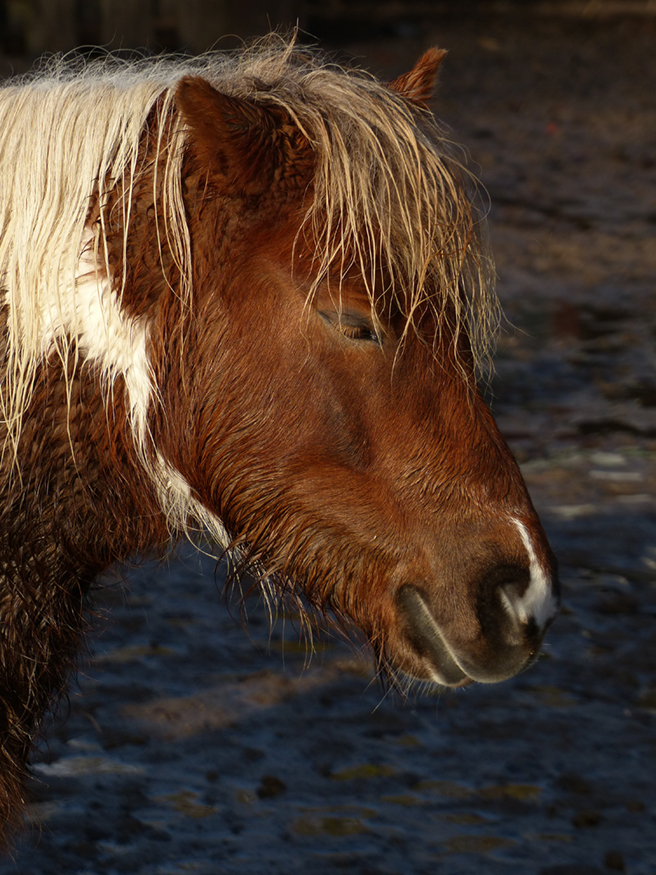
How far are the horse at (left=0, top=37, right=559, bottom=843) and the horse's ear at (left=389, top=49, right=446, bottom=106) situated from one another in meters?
0.18

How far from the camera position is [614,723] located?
3.75m

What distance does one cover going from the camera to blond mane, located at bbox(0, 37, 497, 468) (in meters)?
2.05

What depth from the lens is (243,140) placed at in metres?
1.98

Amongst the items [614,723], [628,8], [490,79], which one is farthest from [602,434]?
[628,8]

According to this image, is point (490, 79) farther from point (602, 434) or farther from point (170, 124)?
point (170, 124)

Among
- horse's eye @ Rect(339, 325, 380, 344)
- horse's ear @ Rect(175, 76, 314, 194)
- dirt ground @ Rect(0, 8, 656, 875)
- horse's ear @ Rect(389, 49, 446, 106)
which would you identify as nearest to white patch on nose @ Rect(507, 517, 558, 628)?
horse's eye @ Rect(339, 325, 380, 344)

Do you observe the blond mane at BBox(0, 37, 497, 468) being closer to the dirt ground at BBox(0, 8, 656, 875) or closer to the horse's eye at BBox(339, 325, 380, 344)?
the horse's eye at BBox(339, 325, 380, 344)

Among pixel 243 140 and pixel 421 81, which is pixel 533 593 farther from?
pixel 421 81

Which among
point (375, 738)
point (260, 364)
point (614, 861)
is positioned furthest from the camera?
point (375, 738)

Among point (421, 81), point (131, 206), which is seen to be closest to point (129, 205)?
point (131, 206)

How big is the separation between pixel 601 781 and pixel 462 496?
1784mm

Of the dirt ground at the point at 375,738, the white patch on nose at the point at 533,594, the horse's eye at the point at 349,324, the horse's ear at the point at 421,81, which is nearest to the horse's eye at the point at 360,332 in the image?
the horse's eye at the point at 349,324

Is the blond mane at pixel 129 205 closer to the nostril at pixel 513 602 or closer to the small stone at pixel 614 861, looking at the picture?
the nostril at pixel 513 602

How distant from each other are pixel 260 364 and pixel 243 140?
16.2 inches
